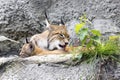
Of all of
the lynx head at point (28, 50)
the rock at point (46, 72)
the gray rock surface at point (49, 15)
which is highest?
the gray rock surface at point (49, 15)

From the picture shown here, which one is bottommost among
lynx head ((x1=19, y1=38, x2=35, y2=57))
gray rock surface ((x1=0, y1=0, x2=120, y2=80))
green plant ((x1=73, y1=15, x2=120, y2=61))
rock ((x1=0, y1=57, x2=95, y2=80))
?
rock ((x1=0, y1=57, x2=95, y2=80))

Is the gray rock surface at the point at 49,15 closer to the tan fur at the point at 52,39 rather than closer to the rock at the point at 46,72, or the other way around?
the tan fur at the point at 52,39

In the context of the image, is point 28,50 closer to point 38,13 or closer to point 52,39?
point 52,39

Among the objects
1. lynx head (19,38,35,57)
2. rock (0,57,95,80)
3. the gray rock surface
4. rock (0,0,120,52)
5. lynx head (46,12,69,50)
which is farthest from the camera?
rock (0,0,120,52)

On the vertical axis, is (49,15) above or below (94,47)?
above

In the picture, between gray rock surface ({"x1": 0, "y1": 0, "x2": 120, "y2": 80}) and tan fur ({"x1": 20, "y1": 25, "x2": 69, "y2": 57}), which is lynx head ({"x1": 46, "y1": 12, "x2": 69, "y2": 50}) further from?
gray rock surface ({"x1": 0, "y1": 0, "x2": 120, "y2": 80})

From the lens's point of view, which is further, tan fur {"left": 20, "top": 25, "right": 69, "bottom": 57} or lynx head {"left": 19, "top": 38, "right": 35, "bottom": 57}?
tan fur {"left": 20, "top": 25, "right": 69, "bottom": 57}

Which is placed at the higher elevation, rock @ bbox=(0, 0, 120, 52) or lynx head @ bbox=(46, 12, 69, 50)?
rock @ bbox=(0, 0, 120, 52)

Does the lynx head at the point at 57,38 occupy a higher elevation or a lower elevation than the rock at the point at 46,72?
higher

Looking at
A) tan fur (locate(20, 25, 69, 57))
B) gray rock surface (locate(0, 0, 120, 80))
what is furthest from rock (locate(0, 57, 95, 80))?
gray rock surface (locate(0, 0, 120, 80))

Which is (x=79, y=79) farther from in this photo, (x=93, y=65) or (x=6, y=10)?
(x=6, y=10)

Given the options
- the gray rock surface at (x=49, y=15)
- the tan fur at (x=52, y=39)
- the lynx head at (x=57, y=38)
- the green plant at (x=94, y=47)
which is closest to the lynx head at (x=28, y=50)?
the tan fur at (x=52, y=39)

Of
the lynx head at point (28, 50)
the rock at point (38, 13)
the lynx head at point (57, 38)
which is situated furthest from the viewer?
the rock at point (38, 13)

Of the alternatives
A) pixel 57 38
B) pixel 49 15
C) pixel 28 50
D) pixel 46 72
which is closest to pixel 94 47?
pixel 46 72
